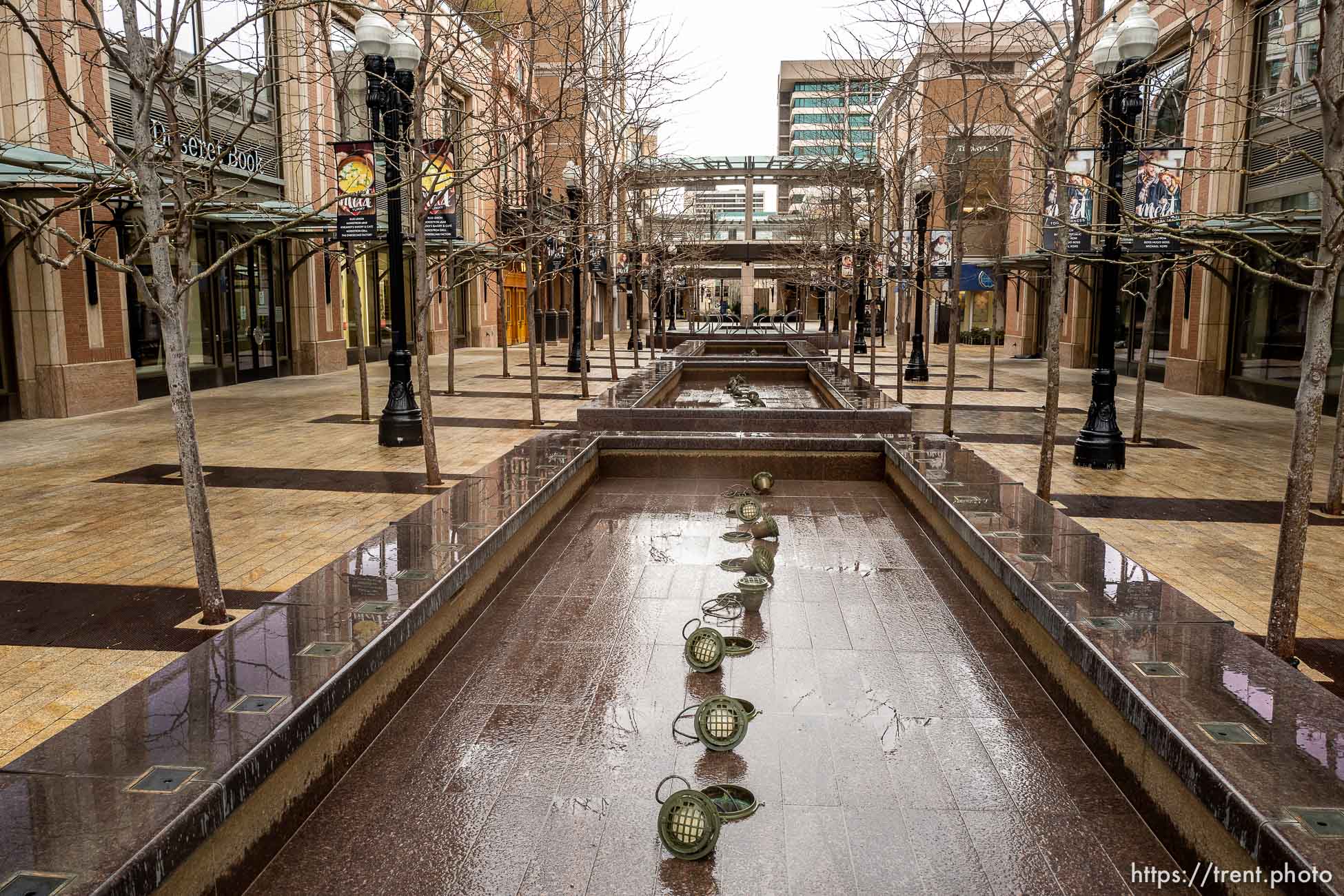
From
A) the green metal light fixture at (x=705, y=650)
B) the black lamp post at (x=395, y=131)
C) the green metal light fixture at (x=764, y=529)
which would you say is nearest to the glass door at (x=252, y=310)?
the black lamp post at (x=395, y=131)

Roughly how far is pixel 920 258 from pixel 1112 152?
405 inches

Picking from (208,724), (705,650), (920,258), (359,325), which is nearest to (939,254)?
(920,258)

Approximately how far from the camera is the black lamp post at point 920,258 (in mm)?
20578

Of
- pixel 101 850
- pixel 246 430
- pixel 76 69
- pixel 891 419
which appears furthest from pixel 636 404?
pixel 76 69

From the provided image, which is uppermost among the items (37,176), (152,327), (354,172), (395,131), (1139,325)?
(395,131)

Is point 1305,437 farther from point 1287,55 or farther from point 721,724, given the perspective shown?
point 1287,55

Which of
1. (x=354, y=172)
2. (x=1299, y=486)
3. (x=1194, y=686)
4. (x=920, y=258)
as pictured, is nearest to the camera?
(x=1194, y=686)

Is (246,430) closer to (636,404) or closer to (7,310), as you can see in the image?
(7,310)

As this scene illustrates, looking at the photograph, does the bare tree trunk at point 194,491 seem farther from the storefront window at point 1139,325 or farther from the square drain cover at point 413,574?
the storefront window at point 1139,325

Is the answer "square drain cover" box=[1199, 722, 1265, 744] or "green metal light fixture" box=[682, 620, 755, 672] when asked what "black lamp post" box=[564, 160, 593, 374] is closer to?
"green metal light fixture" box=[682, 620, 755, 672]

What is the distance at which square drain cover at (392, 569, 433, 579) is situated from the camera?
222 inches

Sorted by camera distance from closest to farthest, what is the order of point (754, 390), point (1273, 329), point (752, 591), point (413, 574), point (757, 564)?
point (413, 574), point (752, 591), point (757, 564), point (754, 390), point (1273, 329)

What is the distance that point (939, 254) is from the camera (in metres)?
22.5

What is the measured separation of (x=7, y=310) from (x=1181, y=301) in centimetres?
2574
